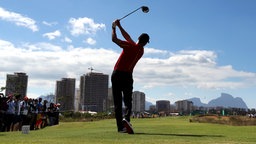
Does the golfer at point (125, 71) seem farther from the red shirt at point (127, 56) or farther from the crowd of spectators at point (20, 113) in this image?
the crowd of spectators at point (20, 113)

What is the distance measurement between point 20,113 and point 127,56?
1196 cm

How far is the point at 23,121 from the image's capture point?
19266 mm

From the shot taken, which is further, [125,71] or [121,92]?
[121,92]

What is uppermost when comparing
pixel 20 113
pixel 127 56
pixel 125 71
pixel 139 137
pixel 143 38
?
pixel 143 38

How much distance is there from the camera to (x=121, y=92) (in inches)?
340

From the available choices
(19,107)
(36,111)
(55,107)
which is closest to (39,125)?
(36,111)

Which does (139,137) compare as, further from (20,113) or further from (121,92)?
(20,113)

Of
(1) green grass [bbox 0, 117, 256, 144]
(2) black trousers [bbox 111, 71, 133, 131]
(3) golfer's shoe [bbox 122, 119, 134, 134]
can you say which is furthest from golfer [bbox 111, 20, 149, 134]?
(1) green grass [bbox 0, 117, 256, 144]

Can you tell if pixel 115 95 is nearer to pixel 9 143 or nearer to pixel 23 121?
pixel 9 143

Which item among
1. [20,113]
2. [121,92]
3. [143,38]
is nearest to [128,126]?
[121,92]

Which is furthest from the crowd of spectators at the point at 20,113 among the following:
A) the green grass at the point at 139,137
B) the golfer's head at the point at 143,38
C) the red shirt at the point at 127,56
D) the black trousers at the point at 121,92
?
the golfer's head at the point at 143,38

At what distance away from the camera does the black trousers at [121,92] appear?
8.41 meters

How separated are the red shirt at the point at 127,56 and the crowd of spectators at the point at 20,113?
10.3m

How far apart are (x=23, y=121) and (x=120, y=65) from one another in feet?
40.9
